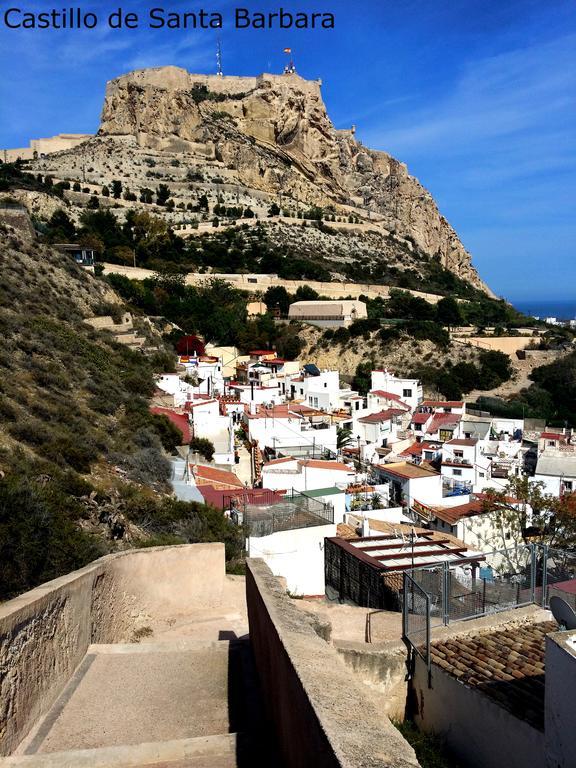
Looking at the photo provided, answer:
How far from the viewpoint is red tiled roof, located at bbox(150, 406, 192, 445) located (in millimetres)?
17016

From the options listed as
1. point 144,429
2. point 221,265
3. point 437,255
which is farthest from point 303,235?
point 144,429

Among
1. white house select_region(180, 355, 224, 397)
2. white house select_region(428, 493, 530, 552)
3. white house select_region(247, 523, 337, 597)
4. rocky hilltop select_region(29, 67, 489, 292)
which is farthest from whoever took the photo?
rocky hilltop select_region(29, 67, 489, 292)

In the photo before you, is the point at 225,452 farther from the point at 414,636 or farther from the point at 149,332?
the point at 414,636

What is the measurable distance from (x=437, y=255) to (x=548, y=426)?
205ft

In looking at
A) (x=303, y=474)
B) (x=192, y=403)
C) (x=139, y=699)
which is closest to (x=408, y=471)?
(x=303, y=474)

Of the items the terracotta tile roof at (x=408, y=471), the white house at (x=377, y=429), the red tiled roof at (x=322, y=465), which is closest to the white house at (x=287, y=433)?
the terracotta tile roof at (x=408, y=471)

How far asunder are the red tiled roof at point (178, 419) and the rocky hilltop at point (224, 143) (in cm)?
4448

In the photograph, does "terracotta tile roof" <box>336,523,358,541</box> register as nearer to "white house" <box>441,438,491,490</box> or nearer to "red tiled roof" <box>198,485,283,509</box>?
"red tiled roof" <box>198,485,283,509</box>

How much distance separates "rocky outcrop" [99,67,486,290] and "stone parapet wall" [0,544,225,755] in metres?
62.6

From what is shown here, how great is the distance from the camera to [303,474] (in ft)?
53.9

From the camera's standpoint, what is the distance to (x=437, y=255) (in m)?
90.6

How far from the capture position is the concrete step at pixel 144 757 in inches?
115

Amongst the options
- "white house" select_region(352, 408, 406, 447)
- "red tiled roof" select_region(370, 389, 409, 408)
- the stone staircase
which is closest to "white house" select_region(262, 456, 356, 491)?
"white house" select_region(352, 408, 406, 447)

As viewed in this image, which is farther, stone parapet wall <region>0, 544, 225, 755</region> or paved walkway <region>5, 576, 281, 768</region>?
stone parapet wall <region>0, 544, 225, 755</region>
